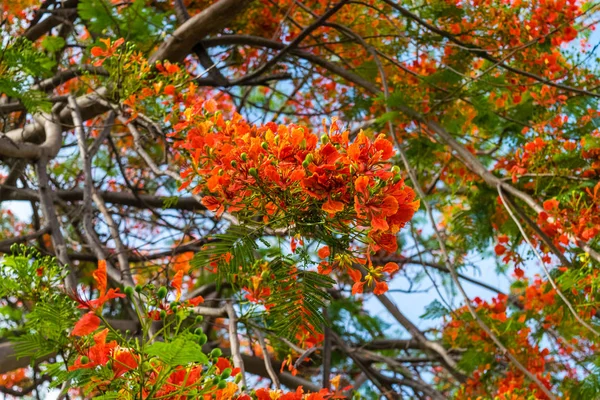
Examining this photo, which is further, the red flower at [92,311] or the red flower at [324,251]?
the red flower at [324,251]

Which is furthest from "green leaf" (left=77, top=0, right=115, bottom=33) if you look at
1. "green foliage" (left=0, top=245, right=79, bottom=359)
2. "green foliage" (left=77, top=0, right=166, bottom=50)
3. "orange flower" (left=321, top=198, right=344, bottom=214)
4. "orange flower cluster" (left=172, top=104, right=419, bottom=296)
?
"orange flower" (left=321, top=198, right=344, bottom=214)

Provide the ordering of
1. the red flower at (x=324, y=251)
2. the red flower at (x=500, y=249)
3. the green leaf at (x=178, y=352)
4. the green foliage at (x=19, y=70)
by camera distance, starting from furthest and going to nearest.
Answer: the red flower at (x=500, y=249) < the green foliage at (x=19, y=70) < the red flower at (x=324, y=251) < the green leaf at (x=178, y=352)

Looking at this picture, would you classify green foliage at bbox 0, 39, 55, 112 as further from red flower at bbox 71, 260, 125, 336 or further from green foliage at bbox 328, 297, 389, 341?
green foliage at bbox 328, 297, 389, 341

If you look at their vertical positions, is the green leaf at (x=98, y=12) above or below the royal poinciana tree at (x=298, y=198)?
above

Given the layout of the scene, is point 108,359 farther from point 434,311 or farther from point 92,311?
point 434,311

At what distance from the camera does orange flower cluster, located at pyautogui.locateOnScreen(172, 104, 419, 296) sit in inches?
45.3

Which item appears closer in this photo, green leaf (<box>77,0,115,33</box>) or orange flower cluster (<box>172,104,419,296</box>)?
orange flower cluster (<box>172,104,419,296</box>)

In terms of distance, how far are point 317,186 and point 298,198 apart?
0.08 meters

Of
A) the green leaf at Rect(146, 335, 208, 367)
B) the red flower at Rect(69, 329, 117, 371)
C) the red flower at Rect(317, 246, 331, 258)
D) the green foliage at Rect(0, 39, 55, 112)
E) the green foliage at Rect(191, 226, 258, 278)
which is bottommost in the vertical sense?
the green leaf at Rect(146, 335, 208, 367)

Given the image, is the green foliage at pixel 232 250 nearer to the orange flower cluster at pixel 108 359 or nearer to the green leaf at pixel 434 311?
the orange flower cluster at pixel 108 359

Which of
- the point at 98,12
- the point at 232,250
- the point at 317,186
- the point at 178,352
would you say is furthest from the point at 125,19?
the point at 178,352

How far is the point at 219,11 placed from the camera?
2.98 metres

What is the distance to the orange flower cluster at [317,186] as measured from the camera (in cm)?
115

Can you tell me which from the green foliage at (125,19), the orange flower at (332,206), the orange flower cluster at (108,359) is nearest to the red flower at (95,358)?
the orange flower cluster at (108,359)
